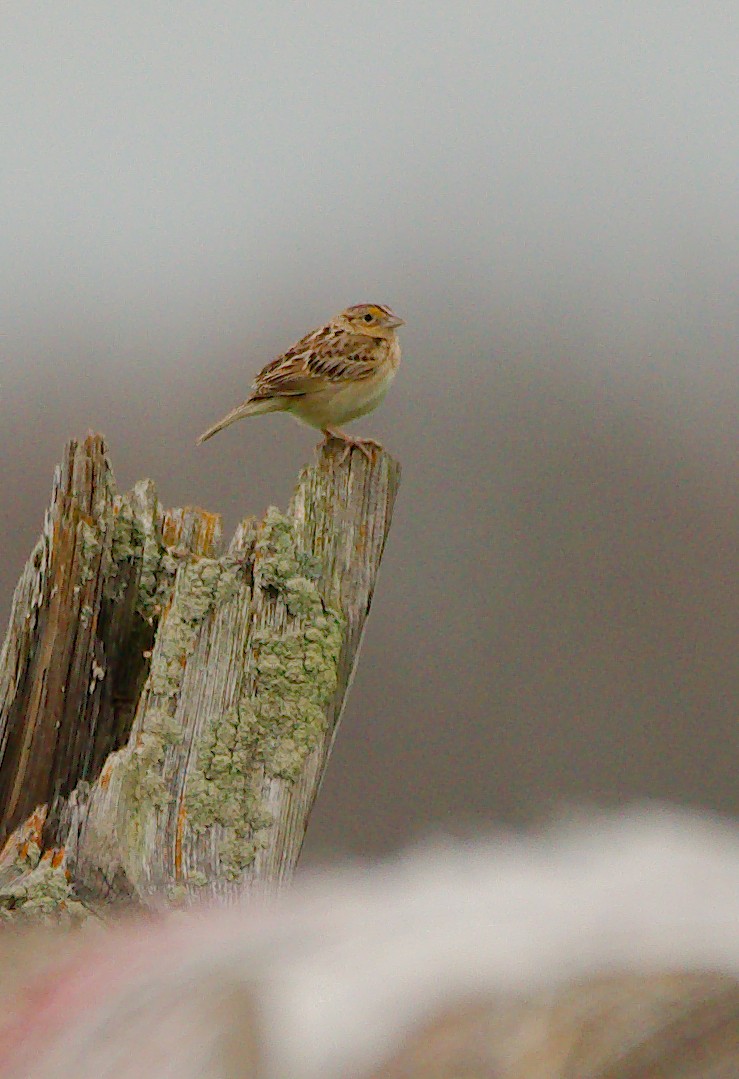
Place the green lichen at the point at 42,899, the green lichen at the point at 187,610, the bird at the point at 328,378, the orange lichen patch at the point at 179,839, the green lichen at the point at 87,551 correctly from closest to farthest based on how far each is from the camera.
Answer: the green lichen at the point at 42,899 < the orange lichen patch at the point at 179,839 < the green lichen at the point at 187,610 < the green lichen at the point at 87,551 < the bird at the point at 328,378

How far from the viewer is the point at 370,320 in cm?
429

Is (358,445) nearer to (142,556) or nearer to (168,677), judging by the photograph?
(142,556)

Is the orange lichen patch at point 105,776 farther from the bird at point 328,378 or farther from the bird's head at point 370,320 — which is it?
the bird's head at point 370,320

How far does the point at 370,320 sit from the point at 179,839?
2.23 meters

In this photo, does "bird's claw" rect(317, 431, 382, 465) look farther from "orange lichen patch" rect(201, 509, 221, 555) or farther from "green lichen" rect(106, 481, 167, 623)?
"green lichen" rect(106, 481, 167, 623)

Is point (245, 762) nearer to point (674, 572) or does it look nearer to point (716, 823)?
point (716, 823)

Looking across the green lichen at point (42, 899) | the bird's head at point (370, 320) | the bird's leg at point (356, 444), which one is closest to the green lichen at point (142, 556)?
the bird's leg at point (356, 444)

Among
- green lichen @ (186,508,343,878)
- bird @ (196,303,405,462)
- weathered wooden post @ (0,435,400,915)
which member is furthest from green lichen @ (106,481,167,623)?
bird @ (196,303,405,462)

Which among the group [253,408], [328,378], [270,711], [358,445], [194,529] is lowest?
[270,711]

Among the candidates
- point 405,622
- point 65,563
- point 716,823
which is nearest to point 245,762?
point 65,563

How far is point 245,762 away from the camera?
273 cm

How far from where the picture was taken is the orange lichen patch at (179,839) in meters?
2.56

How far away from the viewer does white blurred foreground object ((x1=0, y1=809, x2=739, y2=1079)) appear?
3.55ft

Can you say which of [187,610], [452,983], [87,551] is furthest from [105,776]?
[452,983]
